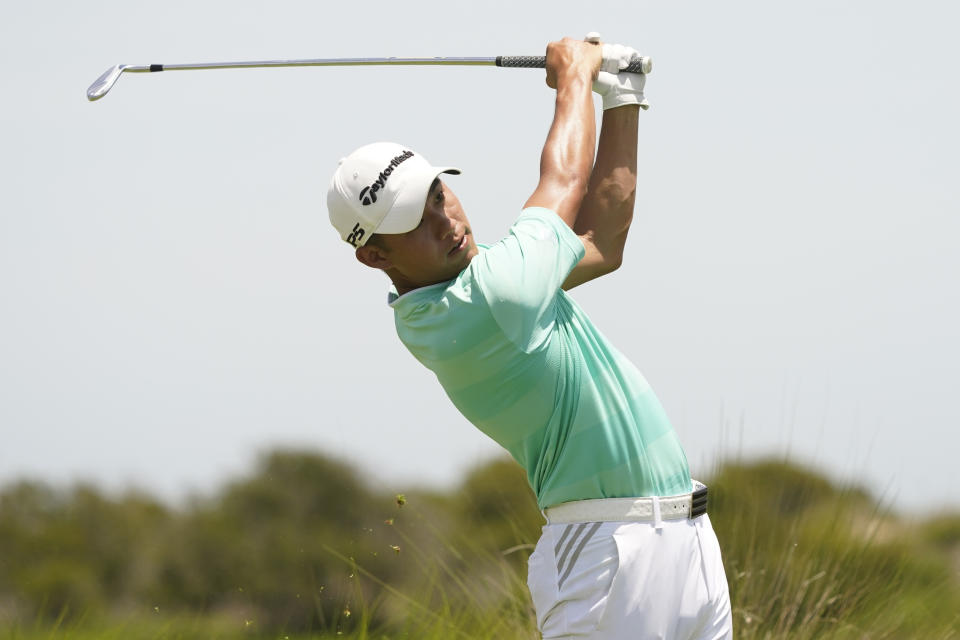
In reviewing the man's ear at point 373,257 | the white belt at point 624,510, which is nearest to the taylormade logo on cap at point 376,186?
the man's ear at point 373,257

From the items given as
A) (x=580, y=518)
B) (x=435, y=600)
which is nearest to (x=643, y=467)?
(x=580, y=518)

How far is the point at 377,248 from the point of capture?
3.11 m

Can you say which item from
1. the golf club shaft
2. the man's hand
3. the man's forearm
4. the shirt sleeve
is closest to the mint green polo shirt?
the shirt sleeve

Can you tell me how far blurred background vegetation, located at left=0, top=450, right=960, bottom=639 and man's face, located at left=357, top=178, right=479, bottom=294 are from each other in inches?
65.5

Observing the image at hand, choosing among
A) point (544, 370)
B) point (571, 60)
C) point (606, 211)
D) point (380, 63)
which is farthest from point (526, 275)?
point (380, 63)

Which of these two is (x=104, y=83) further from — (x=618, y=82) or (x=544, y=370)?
(x=544, y=370)

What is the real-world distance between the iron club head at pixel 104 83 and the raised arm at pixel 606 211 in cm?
196

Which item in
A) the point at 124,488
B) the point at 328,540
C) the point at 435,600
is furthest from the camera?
the point at 124,488

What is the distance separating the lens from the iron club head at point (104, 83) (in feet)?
14.4

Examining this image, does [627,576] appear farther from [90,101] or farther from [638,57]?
[90,101]

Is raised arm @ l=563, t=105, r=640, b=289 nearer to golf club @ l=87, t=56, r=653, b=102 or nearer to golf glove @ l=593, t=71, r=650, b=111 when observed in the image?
golf glove @ l=593, t=71, r=650, b=111

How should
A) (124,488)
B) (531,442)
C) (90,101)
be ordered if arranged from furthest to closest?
(124,488), (90,101), (531,442)

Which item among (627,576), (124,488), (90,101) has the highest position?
(90,101)

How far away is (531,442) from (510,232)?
514mm
